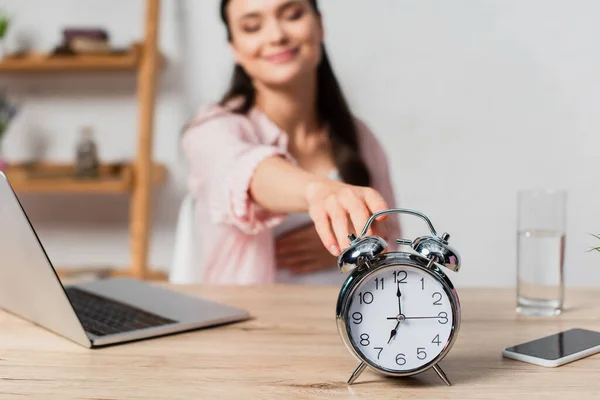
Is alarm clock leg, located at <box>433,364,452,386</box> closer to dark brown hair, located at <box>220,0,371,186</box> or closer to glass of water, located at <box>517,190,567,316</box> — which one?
glass of water, located at <box>517,190,567,316</box>

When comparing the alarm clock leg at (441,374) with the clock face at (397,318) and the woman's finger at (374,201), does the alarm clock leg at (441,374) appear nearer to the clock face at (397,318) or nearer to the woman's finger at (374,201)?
the clock face at (397,318)

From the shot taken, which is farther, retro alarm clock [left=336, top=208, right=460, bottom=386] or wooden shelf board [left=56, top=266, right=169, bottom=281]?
wooden shelf board [left=56, top=266, right=169, bottom=281]

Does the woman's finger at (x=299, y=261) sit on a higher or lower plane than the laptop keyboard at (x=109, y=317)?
lower

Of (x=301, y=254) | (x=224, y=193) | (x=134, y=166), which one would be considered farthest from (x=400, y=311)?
(x=134, y=166)

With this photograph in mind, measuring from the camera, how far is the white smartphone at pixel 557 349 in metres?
0.91

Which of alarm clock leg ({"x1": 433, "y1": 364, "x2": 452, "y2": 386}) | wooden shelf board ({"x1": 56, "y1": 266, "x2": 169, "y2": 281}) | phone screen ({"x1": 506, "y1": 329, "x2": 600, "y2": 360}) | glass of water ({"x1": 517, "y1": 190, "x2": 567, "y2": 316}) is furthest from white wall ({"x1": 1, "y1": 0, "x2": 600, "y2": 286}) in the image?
alarm clock leg ({"x1": 433, "y1": 364, "x2": 452, "y2": 386})

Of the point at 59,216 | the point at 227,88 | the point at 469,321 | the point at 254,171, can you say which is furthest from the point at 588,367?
the point at 59,216

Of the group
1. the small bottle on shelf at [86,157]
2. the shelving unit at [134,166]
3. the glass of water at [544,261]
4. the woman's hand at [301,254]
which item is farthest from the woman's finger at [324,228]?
the small bottle on shelf at [86,157]

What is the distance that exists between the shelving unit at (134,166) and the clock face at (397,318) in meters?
1.93

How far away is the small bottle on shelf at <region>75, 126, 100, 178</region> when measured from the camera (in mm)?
2709

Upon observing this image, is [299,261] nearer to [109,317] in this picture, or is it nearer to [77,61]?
[77,61]

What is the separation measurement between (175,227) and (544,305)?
6.05ft

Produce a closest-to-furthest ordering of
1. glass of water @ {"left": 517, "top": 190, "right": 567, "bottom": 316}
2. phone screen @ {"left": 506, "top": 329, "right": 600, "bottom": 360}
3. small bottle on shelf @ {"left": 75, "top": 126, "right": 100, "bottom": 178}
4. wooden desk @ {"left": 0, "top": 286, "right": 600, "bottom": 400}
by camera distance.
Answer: wooden desk @ {"left": 0, "top": 286, "right": 600, "bottom": 400}
phone screen @ {"left": 506, "top": 329, "right": 600, "bottom": 360}
glass of water @ {"left": 517, "top": 190, "right": 567, "bottom": 316}
small bottle on shelf @ {"left": 75, "top": 126, "right": 100, "bottom": 178}

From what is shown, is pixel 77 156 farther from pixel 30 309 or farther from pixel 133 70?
pixel 30 309
